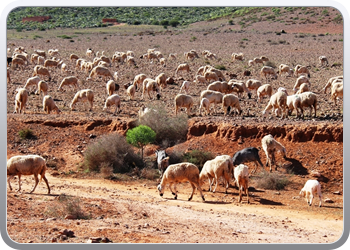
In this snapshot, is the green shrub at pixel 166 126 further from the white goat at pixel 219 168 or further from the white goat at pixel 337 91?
the white goat at pixel 337 91

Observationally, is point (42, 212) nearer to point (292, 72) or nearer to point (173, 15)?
point (292, 72)

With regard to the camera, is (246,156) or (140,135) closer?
(246,156)

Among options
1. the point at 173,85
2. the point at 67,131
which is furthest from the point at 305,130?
the point at 173,85

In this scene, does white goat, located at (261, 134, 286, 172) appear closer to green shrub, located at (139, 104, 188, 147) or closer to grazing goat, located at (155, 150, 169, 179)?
grazing goat, located at (155, 150, 169, 179)

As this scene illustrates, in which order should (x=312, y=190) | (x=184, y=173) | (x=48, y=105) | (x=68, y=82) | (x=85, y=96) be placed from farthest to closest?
(x=68, y=82)
(x=85, y=96)
(x=48, y=105)
(x=312, y=190)
(x=184, y=173)

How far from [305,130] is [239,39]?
46.9m

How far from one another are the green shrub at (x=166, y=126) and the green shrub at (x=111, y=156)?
6.30 feet

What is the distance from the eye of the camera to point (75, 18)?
77.9 m

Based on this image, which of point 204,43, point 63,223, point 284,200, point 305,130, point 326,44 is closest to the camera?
point 63,223

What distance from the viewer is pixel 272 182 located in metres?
18.9

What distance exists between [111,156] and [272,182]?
21.2 ft

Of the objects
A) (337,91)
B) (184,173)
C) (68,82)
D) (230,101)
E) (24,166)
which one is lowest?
(184,173)

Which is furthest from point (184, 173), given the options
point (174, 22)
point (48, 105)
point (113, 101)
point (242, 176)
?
point (174, 22)

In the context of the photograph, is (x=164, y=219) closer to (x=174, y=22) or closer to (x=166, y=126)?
(x=166, y=126)
